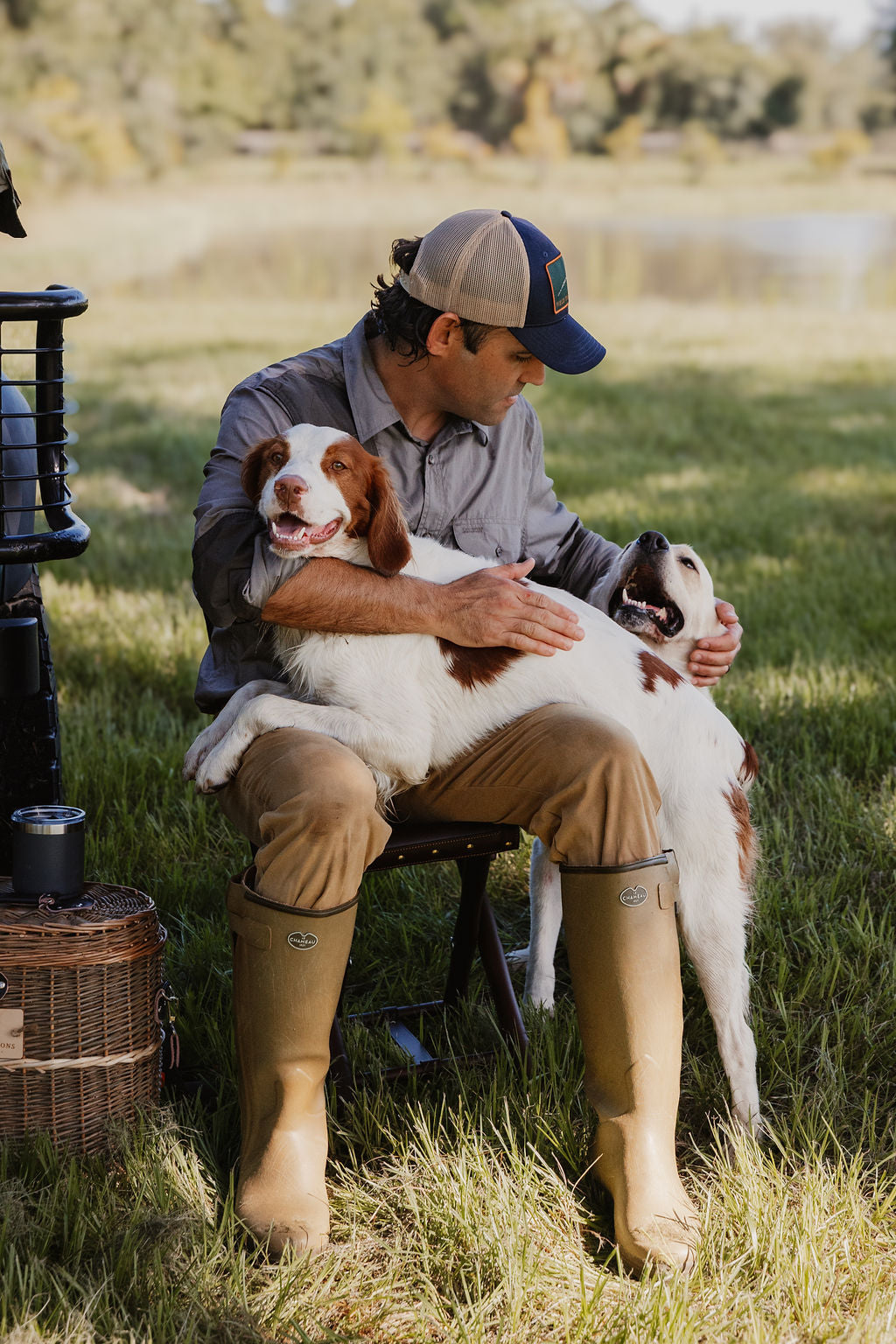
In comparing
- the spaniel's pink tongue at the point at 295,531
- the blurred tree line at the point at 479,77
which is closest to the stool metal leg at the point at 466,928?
the spaniel's pink tongue at the point at 295,531

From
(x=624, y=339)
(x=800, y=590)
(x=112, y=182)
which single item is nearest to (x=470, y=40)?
(x=112, y=182)

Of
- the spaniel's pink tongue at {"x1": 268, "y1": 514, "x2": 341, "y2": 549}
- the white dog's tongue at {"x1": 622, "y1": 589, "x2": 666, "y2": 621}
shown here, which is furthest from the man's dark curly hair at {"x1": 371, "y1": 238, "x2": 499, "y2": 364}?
the white dog's tongue at {"x1": 622, "y1": 589, "x2": 666, "y2": 621}

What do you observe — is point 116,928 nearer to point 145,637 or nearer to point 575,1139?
point 575,1139

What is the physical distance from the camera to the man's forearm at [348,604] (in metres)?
2.50

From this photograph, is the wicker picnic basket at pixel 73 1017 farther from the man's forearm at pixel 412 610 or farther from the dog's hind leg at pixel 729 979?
the dog's hind leg at pixel 729 979

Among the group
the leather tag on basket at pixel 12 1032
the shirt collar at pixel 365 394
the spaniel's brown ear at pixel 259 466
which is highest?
A: the shirt collar at pixel 365 394

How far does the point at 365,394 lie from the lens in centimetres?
282

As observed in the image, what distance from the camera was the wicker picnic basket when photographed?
225 centimetres

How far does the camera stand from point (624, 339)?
1546 centimetres

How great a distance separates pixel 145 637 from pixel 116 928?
2.95m

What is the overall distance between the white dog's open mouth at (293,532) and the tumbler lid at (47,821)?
626 mm

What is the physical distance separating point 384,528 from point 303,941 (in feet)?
2.68

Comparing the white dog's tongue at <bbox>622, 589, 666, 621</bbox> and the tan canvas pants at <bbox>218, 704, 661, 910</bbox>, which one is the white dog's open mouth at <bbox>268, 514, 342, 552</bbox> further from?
the white dog's tongue at <bbox>622, 589, 666, 621</bbox>

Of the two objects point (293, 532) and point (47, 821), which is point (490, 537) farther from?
point (47, 821)
